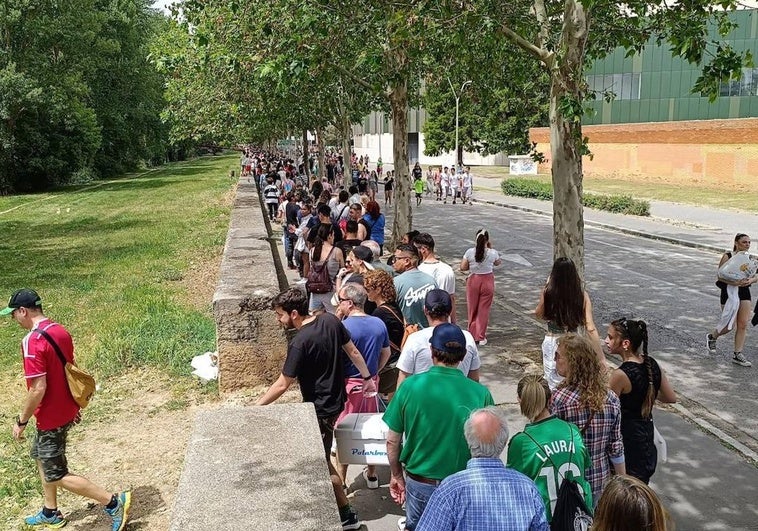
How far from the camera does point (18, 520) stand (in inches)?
222

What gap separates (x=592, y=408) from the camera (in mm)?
4055

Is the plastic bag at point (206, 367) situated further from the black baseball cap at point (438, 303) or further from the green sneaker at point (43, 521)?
the black baseball cap at point (438, 303)

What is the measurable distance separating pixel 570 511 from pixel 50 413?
3.83 meters

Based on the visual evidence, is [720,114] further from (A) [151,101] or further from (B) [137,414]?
(B) [137,414]

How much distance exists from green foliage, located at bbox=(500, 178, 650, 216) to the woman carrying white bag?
12212 mm

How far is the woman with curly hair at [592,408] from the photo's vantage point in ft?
13.4

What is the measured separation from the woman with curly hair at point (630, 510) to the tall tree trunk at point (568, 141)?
594cm

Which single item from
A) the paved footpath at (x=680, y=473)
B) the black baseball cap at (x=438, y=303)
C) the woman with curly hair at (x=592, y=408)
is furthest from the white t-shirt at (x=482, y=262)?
the woman with curly hair at (x=592, y=408)

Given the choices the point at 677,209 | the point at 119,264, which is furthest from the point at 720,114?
the point at 119,264

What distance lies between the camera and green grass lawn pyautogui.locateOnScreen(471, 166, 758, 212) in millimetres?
30812

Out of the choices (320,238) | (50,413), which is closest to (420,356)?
(50,413)

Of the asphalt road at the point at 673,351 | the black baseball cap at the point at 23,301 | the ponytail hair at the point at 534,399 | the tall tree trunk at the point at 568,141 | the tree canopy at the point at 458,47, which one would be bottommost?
the asphalt road at the point at 673,351

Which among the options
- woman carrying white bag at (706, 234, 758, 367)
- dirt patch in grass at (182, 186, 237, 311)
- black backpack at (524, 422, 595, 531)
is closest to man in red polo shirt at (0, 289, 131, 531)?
black backpack at (524, 422, 595, 531)

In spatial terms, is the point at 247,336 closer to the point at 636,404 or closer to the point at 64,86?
the point at 636,404
